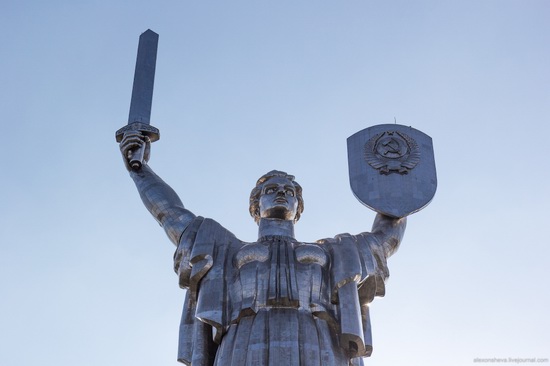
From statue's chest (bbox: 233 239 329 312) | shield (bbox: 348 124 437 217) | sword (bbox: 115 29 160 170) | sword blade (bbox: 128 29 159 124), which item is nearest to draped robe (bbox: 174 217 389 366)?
statue's chest (bbox: 233 239 329 312)

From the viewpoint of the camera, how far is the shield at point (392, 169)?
15.6 metres

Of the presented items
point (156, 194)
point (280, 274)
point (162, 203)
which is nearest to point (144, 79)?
point (156, 194)

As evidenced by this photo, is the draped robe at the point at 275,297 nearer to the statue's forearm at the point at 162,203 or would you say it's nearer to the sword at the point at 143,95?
the statue's forearm at the point at 162,203

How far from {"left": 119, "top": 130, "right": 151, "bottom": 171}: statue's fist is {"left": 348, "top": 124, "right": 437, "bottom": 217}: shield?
3.64 meters

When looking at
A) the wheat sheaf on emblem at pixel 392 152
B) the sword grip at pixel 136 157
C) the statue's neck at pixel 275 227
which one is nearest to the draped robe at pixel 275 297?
the statue's neck at pixel 275 227

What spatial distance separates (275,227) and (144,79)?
380 cm

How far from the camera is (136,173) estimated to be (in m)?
16.2

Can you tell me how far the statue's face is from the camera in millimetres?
15531

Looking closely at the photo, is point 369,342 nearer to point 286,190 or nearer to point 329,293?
point 329,293

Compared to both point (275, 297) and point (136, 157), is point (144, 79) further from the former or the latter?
point (275, 297)

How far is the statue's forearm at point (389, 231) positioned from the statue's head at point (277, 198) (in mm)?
1402

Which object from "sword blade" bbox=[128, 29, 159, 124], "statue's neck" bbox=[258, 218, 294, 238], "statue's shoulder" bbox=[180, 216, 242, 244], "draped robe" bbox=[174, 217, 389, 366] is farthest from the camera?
"sword blade" bbox=[128, 29, 159, 124]

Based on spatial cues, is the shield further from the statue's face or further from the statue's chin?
the statue's chin

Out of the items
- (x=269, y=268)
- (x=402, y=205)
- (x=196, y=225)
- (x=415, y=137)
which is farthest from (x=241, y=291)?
(x=415, y=137)
